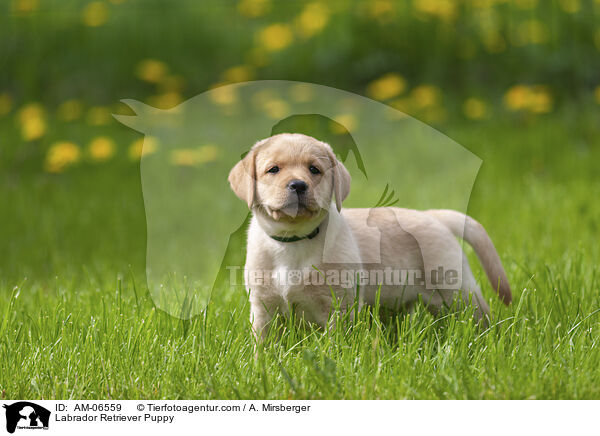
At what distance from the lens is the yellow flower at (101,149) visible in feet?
15.3

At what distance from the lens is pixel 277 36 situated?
175 inches

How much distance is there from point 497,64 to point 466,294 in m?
3.13

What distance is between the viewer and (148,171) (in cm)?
287

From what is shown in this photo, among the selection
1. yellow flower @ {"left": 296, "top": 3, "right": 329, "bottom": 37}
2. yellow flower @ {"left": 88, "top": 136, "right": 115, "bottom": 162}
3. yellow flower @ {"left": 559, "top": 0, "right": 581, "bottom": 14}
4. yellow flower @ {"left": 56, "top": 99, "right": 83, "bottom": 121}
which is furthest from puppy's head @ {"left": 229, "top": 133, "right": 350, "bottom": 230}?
yellow flower @ {"left": 559, "top": 0, "right": 581, "bottom": 14}

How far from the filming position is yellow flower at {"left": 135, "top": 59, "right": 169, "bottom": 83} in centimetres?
479

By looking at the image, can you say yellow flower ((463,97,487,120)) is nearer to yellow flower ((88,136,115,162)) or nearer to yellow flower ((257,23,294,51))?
yellow flower ((257,23,294,51))

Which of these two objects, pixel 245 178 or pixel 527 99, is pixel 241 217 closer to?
pixel 245 178

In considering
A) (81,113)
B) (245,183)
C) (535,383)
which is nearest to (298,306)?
(245,183)

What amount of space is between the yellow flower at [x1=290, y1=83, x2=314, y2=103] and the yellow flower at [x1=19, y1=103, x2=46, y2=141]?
3.17 meters

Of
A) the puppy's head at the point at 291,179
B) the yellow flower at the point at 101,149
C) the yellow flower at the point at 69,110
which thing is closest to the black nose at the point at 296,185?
the puppy's head at the point at 291,179

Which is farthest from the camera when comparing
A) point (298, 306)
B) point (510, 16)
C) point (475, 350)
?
point (510, 16)

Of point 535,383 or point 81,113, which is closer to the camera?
point 535,383

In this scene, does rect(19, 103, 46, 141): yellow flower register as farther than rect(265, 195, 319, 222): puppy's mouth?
Yes

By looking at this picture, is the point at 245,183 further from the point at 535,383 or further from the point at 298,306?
the point at 535,383
